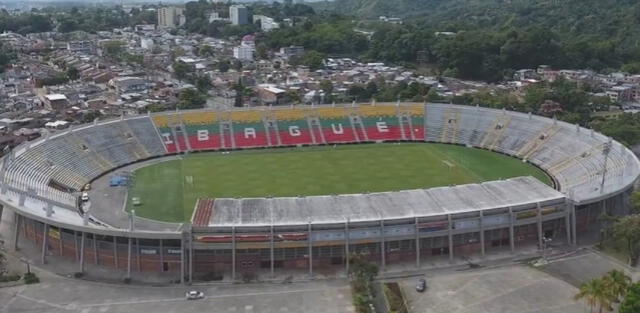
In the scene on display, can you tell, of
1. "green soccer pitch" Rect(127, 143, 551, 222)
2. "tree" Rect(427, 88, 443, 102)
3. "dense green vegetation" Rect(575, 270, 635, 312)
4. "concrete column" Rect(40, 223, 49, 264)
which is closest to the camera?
"dense green vegetation" Rect(575, 270, 635, 312)

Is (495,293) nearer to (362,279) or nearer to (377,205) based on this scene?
(362,279)

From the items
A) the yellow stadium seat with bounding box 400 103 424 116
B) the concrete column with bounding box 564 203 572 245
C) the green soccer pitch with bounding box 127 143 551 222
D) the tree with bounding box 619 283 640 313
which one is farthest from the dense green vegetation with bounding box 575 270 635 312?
the yellow stadium seat with bounding box 400 103 424 116

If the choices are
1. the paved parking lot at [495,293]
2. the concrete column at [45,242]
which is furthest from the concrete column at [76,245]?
the paved parking lot at [495,293]

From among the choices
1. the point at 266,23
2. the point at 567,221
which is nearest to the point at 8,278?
the point at 567,221

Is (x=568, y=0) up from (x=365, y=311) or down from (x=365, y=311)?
up

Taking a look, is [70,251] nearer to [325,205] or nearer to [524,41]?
[325,205]

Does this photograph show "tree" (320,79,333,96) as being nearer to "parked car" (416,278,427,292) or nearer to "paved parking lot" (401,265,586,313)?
"paved parking lot" (401,265,586,313)

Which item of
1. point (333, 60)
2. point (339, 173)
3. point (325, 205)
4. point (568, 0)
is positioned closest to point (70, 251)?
point (325, 205)

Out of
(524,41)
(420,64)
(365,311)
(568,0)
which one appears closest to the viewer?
(365,311)

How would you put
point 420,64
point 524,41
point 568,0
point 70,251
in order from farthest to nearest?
1. point 568,0
2. point 420,64
3. point 524,41
4. point 70,251
